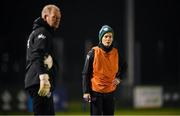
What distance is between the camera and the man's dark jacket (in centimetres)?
762

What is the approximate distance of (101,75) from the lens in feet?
28.5

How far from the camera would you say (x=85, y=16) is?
2544 cm

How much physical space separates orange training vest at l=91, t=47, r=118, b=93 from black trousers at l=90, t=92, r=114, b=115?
0.07 m

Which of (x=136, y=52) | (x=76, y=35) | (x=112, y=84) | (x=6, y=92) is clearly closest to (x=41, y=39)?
(x=112, y=84)

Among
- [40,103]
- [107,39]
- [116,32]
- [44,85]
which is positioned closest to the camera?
[44,85]

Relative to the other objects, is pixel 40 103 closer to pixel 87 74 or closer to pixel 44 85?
pixel 44 85

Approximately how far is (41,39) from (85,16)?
1784 cm

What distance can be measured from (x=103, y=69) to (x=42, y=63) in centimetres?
129

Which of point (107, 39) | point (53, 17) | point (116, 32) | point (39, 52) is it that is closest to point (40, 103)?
point (39, 52)

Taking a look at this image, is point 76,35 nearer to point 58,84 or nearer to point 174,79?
point 174,79

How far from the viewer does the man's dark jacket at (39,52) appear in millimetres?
7617

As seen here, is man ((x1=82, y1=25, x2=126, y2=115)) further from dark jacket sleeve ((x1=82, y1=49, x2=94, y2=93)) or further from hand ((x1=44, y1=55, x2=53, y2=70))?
hand ((x1=44, y1=55, x2=53, y2=70))

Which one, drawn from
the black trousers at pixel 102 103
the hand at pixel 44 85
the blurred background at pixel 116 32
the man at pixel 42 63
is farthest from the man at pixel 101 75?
the blurred background at pixel 116 32

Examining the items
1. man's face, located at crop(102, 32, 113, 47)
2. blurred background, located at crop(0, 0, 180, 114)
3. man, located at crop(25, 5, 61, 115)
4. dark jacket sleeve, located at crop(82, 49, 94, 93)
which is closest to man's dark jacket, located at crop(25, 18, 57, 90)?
man, located at crop(25, 5, 61, 115)
